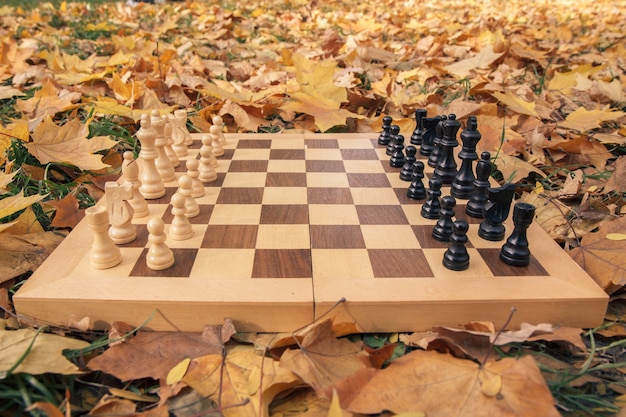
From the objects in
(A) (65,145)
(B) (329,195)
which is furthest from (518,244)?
(A) (65,145)

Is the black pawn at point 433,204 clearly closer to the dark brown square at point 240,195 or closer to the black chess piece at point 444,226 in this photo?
the black chess piece at point 444,226

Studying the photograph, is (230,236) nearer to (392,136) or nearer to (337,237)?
(337,237)

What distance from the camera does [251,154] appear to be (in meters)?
2.12

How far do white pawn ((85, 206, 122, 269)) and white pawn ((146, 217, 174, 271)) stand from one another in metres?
0.09

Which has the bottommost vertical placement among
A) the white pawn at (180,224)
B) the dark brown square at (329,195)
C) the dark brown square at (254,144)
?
the dark brown square at (254,144)

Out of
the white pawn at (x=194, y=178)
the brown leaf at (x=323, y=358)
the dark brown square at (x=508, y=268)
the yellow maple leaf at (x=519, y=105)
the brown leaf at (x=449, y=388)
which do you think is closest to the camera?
the brown leaf at (x=449, y=388)

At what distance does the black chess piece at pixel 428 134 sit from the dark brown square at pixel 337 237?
0.73m

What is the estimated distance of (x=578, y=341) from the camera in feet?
3.75

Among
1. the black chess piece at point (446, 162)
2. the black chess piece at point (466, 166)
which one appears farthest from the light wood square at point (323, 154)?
the black chess piece at point (466, 166)

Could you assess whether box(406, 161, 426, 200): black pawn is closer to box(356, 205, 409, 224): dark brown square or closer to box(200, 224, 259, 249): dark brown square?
box(356, 205, 409, 224): dark brown square

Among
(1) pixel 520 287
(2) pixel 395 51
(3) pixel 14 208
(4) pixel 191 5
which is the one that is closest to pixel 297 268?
(1) pixel 520 287

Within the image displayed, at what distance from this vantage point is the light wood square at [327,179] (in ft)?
5.99

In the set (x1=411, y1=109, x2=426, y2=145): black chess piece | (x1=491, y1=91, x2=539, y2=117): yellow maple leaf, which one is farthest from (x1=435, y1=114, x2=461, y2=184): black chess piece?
(x1=491, y1=91, x2=539, y2=117): yellow maple leaf

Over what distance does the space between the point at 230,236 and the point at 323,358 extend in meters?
0.50
